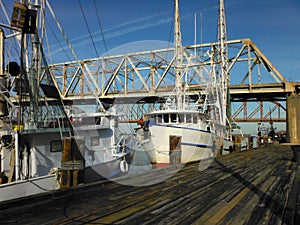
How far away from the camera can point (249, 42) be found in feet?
208

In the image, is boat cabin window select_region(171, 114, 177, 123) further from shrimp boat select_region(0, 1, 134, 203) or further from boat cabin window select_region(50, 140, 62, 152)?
boat cabin window select_region(50, 140, 62, 152)

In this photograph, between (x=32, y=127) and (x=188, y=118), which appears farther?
(x=188, y=118)

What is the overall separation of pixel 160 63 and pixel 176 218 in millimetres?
66924

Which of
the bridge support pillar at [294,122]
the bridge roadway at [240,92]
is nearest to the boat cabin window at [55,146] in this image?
the bridge roadway at [240,92]

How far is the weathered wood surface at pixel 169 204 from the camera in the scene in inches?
253

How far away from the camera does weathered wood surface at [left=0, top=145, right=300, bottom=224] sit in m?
6.42

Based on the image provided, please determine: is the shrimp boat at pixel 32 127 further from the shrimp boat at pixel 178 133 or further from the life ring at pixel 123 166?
the shrimp boat at pixel 178 133

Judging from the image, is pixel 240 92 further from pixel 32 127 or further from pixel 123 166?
pixel 32 127

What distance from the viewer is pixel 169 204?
7605mm

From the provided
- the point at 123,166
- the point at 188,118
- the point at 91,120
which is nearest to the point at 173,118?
the point at 188,118

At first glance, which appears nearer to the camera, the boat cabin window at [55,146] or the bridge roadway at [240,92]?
the boat cabin window at [55,146]

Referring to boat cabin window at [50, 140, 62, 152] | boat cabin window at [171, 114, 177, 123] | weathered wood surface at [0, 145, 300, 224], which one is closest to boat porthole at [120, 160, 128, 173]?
boat cabin window at [50, 140, 62, 152]

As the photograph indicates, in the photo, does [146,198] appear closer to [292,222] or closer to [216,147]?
[292,222]

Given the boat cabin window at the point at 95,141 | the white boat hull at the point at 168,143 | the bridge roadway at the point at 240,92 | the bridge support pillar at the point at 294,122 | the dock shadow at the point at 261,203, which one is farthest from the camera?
the bridge roadway at the point at 240,92
